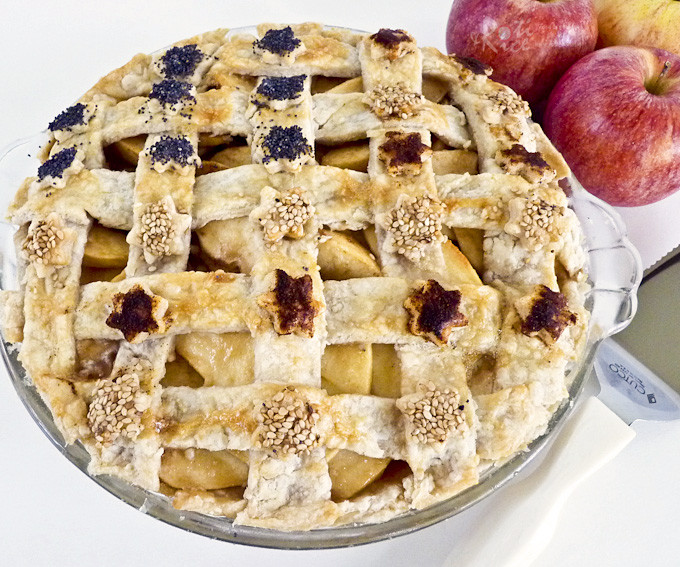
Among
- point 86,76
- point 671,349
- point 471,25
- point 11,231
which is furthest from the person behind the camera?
point 86,76

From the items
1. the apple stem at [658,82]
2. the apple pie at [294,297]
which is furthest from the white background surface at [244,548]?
the apple stem at [658,82]

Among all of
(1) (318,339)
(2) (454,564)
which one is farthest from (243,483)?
(2) (454,564)

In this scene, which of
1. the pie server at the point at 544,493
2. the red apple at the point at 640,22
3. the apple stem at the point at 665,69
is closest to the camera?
the pie server at the point at 544,493

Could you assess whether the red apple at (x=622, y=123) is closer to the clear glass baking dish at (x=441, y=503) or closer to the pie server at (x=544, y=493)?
the clear glass baking dish at (x=441, y=503)

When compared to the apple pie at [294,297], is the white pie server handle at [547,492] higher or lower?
lower

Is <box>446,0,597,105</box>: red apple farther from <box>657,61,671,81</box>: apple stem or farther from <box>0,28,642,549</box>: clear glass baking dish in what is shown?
<box>0,28,642,549</box>: clear glass baking dish

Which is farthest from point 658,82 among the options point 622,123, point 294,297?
point 294,297

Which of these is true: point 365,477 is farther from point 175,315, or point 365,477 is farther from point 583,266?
point 583,266
